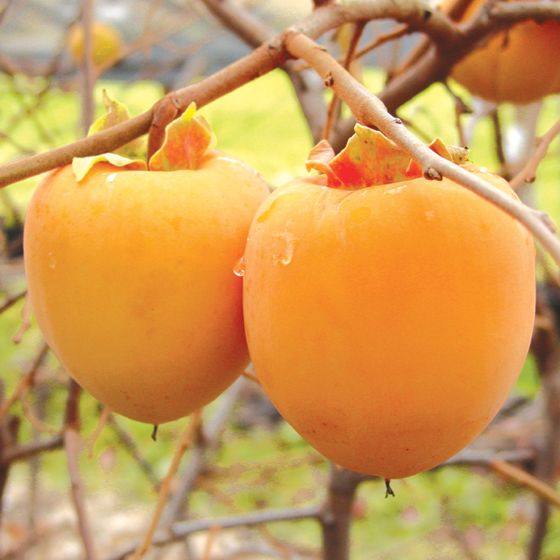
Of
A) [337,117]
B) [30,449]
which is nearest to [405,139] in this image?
[337,117]

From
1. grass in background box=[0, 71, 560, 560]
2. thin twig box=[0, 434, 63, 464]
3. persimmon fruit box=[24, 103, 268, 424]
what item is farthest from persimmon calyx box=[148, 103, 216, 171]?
grass in background box=[0, 71, 560, 560]

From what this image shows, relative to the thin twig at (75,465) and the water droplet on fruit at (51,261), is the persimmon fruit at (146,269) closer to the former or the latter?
the water droplet on fruit at (51,261)

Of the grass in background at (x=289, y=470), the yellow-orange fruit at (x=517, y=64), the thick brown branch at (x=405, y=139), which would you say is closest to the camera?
the thick brown branch at (x=405, y=139)

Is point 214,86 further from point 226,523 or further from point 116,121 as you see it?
point 226,523

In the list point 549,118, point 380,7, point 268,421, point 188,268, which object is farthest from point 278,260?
point 268,421

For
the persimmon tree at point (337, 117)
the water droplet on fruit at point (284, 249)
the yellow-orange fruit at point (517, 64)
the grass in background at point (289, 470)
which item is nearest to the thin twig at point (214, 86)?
the persimmon tree at point (337, 117)

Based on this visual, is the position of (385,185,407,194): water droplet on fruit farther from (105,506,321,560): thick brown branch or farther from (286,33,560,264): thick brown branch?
(105,506,321,560): thick brown branch
